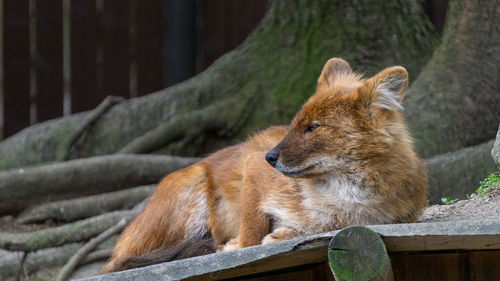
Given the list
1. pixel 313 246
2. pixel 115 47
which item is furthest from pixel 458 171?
pixel 115 47

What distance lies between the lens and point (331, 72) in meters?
4.49

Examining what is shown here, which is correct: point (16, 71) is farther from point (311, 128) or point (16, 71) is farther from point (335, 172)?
point (335, 172)

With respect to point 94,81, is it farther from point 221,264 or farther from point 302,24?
point 221,264

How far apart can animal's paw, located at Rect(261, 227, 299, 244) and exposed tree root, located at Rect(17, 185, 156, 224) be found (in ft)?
9.96

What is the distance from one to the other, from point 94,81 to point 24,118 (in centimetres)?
94

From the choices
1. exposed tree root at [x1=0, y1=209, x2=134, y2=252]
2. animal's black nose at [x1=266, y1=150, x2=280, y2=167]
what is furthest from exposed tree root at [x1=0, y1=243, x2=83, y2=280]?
animal's black nose at [x1=266, y1=150, x2=280, y2=167]

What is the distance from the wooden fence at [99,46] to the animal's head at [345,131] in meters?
5.77

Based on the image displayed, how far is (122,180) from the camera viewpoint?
691 cm

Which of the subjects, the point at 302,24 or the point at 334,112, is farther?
the point at 302,24

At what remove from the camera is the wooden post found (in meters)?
2.84

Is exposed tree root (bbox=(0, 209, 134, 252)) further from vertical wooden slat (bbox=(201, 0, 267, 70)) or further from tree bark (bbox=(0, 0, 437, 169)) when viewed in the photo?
vertical wooden slat (bbox=(201, 0, 267, 70))

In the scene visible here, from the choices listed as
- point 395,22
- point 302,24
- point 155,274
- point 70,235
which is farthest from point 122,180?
point 155,274

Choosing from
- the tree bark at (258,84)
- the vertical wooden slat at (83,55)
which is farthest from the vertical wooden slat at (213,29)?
the tree bark at (258,84)

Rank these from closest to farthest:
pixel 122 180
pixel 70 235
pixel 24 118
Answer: pixel 70 235, pixel 122 180, pixel 24 118
